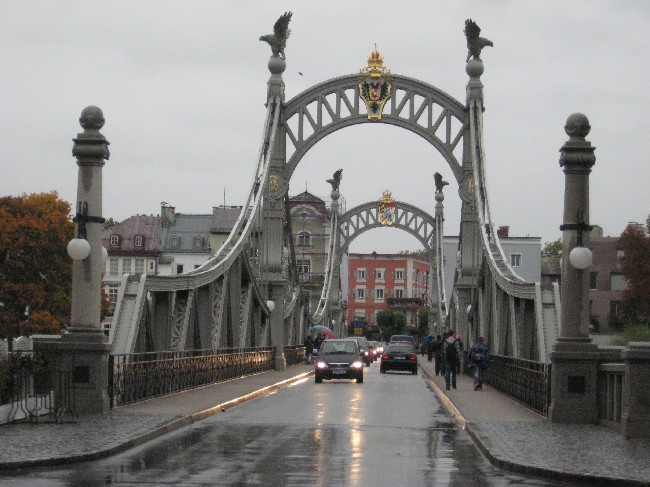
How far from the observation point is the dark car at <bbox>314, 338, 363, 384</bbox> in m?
44.4

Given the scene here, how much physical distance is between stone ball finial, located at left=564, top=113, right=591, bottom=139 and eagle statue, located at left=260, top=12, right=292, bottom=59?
26.4 m

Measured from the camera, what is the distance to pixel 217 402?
28.0 m

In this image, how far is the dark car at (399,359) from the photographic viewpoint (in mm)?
57188

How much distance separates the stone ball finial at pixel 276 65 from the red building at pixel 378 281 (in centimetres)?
13480

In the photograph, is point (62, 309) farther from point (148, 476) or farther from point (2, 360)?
point (148, 476)

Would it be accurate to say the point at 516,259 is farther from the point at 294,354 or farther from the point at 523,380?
the point at 523,380

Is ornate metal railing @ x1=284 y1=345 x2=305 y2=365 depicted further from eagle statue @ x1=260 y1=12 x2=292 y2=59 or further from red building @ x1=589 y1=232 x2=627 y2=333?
red building @ x1=589 y1=232 x2=627 y2=333

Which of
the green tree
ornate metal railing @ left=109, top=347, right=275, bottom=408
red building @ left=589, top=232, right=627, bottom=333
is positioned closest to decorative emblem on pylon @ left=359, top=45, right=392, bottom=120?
ornate metal railing @ left=109, top=347, right=275, bottom=408

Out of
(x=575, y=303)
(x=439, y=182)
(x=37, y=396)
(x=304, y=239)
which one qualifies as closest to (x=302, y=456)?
(x=37, y=396)

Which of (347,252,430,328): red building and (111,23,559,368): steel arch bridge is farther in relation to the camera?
(347,252,430,328): red building

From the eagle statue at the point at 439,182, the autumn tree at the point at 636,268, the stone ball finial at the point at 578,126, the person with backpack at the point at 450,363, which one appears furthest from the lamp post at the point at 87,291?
the autumn tree at the point at 636,268

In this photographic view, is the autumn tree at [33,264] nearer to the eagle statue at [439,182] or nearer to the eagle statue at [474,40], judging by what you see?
the eagle statue at [439,182]

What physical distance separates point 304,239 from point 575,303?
114147 mm

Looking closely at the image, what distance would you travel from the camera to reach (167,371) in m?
30.4
